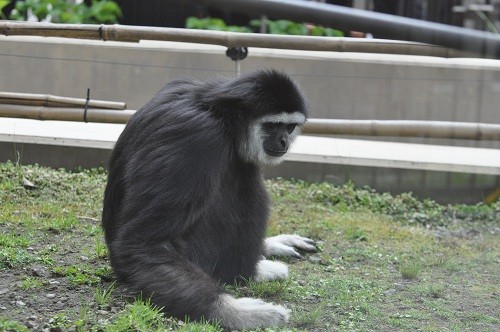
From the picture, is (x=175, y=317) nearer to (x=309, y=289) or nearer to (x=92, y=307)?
(x=92, y=307)

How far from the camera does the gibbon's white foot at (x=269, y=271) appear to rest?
14.8 feet

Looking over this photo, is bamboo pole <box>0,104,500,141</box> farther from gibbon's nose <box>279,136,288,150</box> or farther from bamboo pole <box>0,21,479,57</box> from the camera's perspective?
gibbon's nose <box>279,136,288,150</box>

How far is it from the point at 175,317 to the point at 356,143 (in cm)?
429

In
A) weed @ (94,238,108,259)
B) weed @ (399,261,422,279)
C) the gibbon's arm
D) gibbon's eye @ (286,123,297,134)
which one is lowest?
weed @ (399,261,422,279)

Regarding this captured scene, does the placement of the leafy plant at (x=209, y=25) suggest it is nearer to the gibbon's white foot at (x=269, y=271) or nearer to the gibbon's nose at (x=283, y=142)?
the gibbon's nose at (x=283, y=142)

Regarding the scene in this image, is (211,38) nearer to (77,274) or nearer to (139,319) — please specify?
(77,274)

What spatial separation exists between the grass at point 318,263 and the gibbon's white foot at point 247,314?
0.07 meters

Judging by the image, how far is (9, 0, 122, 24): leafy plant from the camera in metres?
10.3

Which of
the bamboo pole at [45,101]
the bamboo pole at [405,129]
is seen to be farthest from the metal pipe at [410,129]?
the bamboo pole at [45,101]

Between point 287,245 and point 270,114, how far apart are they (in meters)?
1.24

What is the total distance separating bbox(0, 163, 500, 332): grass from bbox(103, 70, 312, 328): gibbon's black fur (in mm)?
144

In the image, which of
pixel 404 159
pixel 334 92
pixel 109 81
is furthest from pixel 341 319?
pixel 334 92

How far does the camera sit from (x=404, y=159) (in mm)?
7000

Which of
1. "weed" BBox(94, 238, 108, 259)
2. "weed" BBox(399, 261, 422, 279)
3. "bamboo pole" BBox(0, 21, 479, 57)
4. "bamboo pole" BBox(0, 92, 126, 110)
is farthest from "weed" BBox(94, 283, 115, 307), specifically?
"bamboo pole" BBox(0, 92, 126, 110)
